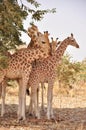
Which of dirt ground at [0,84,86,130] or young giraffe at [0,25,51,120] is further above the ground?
young giraffe at [0,25,51,120]

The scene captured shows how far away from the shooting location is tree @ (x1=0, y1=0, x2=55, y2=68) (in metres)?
13.0

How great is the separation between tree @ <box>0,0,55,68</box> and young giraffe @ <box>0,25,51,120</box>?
120cm

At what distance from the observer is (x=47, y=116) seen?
15.6 meters

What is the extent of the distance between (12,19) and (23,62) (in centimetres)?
221

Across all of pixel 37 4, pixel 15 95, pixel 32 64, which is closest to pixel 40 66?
pixel 32 64

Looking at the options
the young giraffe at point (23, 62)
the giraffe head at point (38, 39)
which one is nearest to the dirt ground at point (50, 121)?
the young giraffe at point (23, 62)

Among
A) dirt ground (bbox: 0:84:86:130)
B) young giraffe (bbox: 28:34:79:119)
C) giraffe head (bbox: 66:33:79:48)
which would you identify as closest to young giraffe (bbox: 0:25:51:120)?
young giraffe (bbox: 28:34:79:119)

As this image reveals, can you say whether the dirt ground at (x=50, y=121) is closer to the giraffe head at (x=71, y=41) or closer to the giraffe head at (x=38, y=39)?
the giraffe head at (x=38, y=39)

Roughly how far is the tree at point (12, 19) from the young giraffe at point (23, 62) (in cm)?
120

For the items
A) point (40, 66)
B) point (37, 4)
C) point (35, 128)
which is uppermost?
point (37, 4)

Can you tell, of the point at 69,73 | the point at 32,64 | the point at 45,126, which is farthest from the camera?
the point at 69,73

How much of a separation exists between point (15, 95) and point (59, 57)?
36.0 ft

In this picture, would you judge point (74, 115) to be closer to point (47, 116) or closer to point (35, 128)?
point (47, 116)

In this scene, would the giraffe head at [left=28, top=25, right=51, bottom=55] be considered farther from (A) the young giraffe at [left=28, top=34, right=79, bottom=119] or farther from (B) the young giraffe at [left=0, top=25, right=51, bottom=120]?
(A) the young giraffe at [left=28, top=34, right=79, bottom=119]
